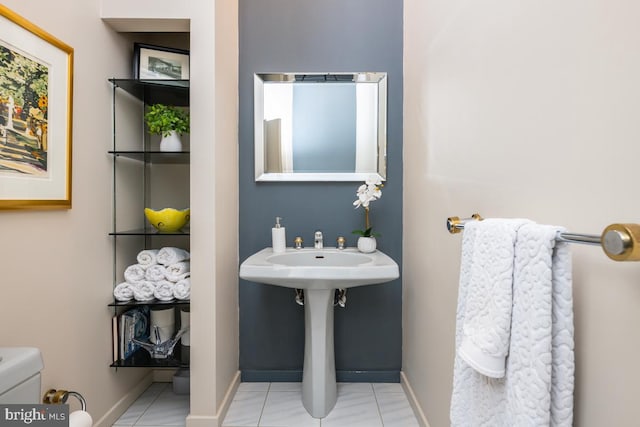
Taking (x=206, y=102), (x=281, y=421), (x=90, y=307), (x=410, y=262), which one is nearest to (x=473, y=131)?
(x=410, y=262)

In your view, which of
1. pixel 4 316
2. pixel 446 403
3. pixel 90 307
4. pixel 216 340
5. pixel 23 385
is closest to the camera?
pixel 23 385

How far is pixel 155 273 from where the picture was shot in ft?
5.40

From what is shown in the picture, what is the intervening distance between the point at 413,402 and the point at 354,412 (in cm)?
30

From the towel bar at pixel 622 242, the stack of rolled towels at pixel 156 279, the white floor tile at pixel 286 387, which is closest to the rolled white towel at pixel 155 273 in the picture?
the stack of rolled towels at pixel 156 279

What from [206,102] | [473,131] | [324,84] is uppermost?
[324,84]

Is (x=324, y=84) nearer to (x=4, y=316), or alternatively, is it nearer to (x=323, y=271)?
(x=323, y=271)

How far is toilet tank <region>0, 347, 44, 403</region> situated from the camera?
2.44ft

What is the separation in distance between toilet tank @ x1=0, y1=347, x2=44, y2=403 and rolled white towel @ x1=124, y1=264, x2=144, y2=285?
0.83 metres

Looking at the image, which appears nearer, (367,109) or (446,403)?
(446,403)

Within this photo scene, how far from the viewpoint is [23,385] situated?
785 mm

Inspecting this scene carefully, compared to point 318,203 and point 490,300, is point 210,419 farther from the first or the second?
point 490,300

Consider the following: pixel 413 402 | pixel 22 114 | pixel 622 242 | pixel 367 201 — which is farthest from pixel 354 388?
pixel 22 114

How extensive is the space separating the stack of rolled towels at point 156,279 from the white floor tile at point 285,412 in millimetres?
706

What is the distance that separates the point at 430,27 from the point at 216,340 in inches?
66.6
